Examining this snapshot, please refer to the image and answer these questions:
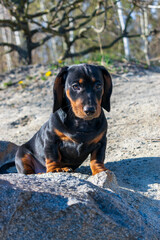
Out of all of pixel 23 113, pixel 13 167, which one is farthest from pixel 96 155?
pixel 23 113

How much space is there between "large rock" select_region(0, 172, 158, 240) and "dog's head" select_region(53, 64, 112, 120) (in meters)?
1.09

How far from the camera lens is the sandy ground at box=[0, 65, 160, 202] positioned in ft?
11.3

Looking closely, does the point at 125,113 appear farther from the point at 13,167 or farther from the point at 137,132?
the point at 13,167

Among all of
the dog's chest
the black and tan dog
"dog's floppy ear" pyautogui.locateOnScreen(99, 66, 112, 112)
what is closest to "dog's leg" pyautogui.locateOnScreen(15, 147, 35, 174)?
the black and tan dog

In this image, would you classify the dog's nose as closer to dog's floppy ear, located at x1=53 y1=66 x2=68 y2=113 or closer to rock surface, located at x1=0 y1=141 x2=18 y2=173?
dog's floppy ear, located at x1=53 y1=66 x2=68 y2=113

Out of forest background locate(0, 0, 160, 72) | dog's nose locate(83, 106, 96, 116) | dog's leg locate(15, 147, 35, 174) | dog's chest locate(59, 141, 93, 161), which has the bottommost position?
dog's leg locate(15, 147, 35, 174)

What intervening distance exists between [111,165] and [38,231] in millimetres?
2229

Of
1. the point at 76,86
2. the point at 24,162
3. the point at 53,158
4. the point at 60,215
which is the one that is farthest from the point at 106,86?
the point at 60,215

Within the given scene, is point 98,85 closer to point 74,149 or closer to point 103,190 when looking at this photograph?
point 74,149

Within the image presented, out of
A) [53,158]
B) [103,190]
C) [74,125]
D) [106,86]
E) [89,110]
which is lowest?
[53,158]

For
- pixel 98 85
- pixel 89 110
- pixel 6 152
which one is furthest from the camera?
pixel 6 152

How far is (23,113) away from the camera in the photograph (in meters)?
6.49

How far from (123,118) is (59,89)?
2.44m

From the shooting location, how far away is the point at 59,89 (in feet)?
10.6
